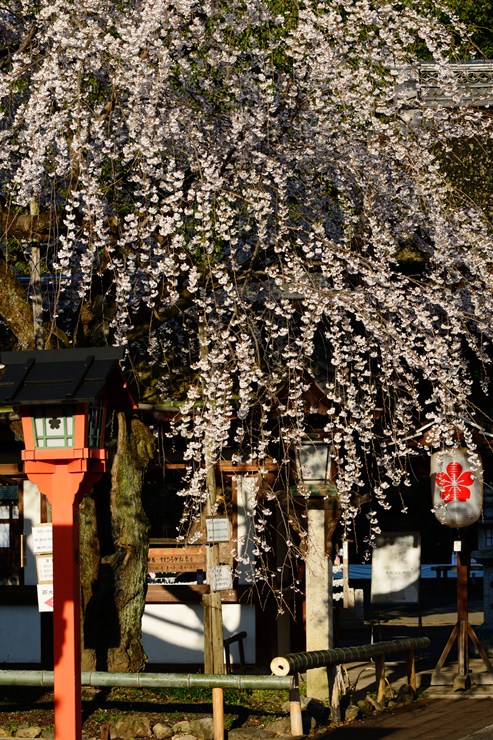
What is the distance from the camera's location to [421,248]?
44.4ft

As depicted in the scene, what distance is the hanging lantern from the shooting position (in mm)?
15430

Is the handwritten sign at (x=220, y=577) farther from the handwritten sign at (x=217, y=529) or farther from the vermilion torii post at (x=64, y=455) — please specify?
the vermilion torii post at (x=64, y=455)

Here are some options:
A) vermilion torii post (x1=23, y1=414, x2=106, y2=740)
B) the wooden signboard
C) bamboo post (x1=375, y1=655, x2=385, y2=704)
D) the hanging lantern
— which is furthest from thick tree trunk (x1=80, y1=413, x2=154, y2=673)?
the hanging lantern

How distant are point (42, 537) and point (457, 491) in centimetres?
600

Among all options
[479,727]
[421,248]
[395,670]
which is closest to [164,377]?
[421,248]

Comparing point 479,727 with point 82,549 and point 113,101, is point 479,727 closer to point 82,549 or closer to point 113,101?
point 82,549

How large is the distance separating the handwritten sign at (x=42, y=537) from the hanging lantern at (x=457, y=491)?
5.68 metres

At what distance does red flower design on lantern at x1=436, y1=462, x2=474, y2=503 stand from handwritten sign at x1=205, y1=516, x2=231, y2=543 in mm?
3561

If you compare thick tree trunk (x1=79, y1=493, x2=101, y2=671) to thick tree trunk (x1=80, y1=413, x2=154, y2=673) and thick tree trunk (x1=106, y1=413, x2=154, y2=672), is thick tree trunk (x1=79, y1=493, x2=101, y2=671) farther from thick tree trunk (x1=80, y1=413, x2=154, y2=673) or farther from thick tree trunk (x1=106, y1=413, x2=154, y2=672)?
thick tree trunk (x1=106, y1=413, x2=154, y2=672)

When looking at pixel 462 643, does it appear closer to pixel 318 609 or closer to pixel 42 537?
pixel 318 609

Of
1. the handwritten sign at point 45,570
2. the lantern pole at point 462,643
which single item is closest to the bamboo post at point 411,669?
the lantern pole at point 462,643

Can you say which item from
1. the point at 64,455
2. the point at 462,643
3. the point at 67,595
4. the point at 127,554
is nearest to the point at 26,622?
the point at 127,554

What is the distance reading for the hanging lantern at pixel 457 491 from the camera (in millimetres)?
15430

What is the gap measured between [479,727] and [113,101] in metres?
6.81
